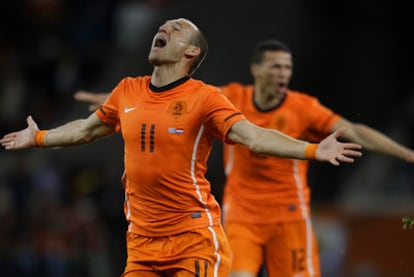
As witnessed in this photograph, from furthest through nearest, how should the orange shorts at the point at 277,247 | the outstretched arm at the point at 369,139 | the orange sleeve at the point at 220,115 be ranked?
the orange shorts at the point at 277,247, the outstretched arm at the point at 369,139, the orange sleeve at the point at 220,115

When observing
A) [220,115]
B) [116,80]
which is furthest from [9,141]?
[116,80]

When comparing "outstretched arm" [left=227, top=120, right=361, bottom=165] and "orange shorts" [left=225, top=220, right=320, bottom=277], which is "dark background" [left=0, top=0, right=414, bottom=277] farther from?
"outstretched arm" [left=227, top=120, right=361, bottom=165]

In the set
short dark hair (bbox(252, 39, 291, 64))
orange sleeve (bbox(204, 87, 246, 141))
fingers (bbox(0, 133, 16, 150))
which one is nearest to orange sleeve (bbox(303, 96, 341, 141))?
short dark hair (bbox(252, 39, 291, 64))

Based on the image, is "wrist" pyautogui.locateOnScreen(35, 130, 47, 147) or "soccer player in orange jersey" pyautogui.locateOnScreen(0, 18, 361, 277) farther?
"wrist" pyautogui.locateOnScreen(35, 130, 47, 147)

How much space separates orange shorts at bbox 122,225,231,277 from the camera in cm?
725

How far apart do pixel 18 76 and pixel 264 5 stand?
4703 millimetres

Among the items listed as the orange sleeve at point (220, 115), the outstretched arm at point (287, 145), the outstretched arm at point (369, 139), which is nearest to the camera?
the outstretched arm at point (287, 145)

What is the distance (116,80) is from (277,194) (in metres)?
8.02

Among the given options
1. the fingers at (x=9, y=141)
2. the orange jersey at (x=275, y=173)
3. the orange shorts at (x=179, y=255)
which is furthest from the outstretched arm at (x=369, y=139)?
the fingers at (x=9, y=141)

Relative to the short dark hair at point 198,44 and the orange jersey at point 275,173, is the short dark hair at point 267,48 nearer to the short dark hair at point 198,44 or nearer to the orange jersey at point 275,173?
the orange jersey at point 275,173

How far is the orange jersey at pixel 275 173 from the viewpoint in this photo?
9.71 meters

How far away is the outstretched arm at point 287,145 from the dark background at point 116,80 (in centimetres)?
692

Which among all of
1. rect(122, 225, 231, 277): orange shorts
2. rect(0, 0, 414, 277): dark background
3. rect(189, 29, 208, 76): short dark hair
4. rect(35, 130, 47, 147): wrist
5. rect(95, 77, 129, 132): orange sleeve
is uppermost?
rect(189, 29, 208, 76): short dark hair

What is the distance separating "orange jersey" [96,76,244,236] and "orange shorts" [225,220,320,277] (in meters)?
2.20
